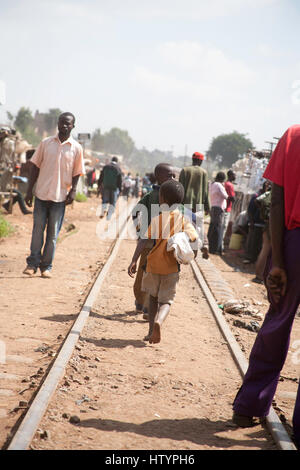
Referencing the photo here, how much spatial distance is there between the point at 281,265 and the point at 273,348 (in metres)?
0.53

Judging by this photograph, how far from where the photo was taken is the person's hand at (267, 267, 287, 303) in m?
3.71

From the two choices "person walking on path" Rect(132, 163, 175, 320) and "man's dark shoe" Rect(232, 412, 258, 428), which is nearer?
"man's dark shoe" Rect(232, 412, 258, 428)

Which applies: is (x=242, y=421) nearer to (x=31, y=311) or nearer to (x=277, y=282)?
(x=277, y=282)

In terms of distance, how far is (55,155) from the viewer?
8.56 metres

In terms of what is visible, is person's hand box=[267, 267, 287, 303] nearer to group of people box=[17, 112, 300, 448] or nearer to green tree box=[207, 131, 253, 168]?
group of people box=[17, 112, 300, 448]

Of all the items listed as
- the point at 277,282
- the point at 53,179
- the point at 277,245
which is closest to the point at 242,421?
the point at 277,282

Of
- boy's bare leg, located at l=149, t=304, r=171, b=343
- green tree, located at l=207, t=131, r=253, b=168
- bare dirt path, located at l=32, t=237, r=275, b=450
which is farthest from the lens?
green tree, located at l=207, t=131, r=253, b=168

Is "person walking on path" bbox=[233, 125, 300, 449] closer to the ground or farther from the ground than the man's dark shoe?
farther from the ground

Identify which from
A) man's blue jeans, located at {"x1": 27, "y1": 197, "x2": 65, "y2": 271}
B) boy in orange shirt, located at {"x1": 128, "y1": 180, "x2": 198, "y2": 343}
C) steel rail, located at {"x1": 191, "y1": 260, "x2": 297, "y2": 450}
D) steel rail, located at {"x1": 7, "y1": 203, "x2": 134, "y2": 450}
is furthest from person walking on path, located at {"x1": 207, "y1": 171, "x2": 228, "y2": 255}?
boy in orange shirt, located at {"x1": 128, "y1": 180, "x2": 198, "y2": 343}

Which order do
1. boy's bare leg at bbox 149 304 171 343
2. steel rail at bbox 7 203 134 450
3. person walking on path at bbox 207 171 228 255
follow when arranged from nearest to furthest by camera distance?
steel rail at bbox 7 203 134 450
boy's bare leg at bbox 149 304 171 343
person walking on path at bbox 207 171 228 255

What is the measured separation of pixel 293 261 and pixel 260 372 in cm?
75

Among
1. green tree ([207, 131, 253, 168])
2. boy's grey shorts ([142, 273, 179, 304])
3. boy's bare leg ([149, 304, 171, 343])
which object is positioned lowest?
boy's bare leg ([149, 304, 171, 343])
